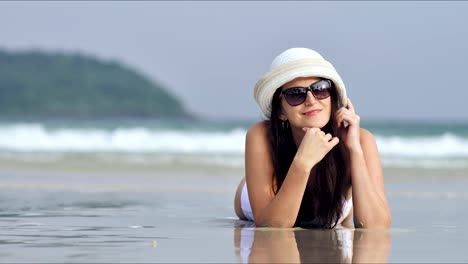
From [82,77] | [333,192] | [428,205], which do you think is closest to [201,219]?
[333,192]

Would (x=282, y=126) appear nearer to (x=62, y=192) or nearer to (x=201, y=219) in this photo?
(x=201, y=219)

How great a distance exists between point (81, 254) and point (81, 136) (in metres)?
22.7

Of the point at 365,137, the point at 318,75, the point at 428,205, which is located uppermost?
the point at 318,75

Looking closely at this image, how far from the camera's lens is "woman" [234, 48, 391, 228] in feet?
15.4

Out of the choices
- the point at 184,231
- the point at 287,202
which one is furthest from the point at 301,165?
the point at 184,231

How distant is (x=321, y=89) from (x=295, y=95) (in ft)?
0.46

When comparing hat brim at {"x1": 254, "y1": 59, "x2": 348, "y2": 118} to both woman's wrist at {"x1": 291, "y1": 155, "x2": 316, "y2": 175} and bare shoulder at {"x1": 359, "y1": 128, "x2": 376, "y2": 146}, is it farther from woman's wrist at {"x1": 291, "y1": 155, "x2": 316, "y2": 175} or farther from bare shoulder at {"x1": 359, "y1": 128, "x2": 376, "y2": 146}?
woman's wrist at {"x1": 291, "y1": 155, "x2": 316, "y2": 175}

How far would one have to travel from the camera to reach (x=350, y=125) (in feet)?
15.9

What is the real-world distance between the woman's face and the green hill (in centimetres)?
5934

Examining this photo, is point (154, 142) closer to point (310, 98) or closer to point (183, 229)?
point (183, 229)

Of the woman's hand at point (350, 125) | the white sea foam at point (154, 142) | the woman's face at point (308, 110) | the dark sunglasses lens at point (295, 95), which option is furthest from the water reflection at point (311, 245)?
the white sea foam at point (154, 142)

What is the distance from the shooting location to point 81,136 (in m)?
26.5

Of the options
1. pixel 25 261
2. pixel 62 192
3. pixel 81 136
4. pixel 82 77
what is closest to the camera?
pixel 25 261

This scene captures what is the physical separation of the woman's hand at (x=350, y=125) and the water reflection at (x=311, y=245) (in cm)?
48
